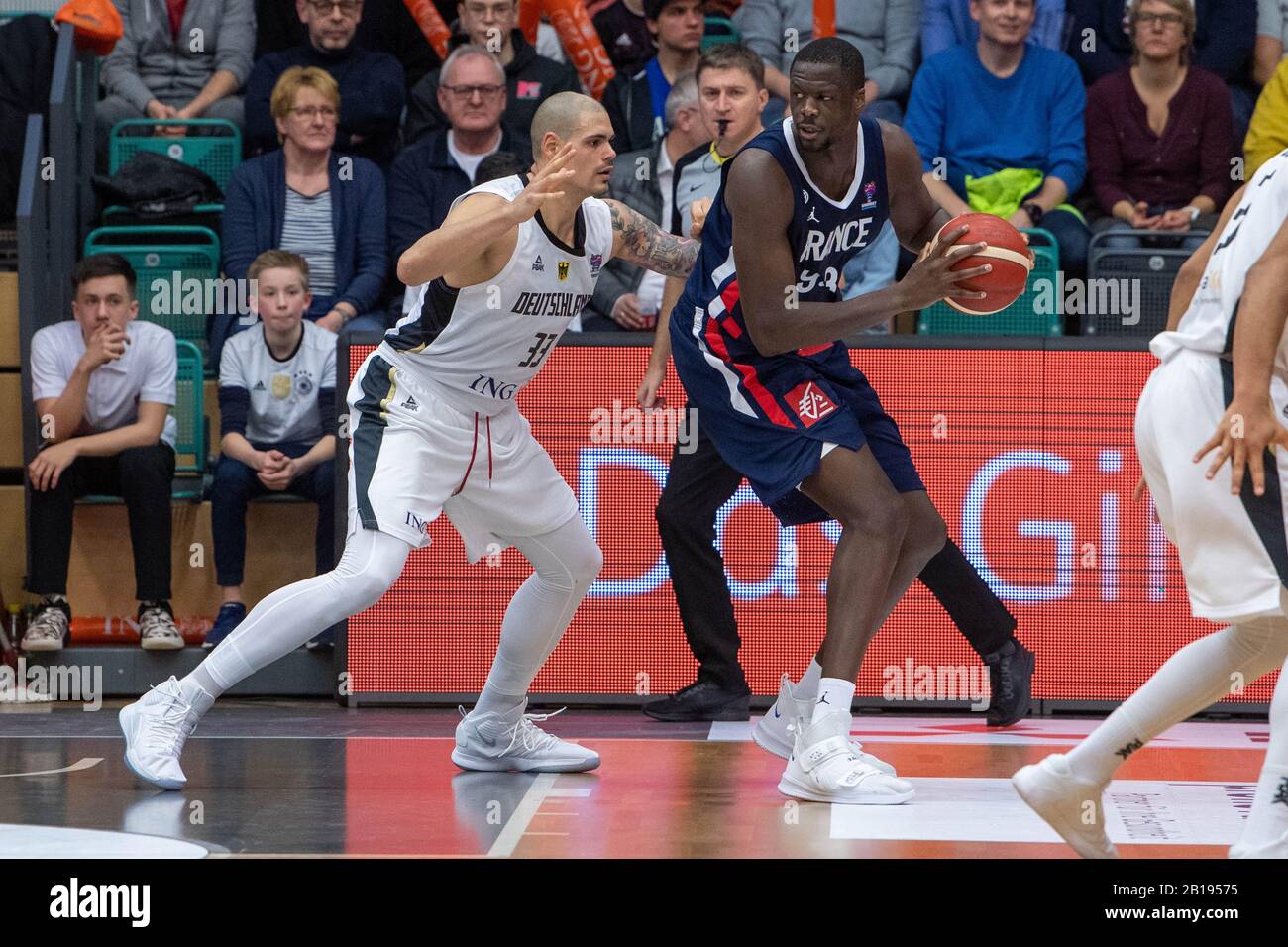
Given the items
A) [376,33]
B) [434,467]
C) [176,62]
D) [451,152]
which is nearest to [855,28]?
[451,152]

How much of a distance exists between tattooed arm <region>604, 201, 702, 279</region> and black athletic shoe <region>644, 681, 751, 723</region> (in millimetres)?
1914

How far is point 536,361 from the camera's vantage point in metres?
5.45

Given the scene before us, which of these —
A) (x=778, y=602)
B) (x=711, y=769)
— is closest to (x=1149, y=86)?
(x=778, y=602)

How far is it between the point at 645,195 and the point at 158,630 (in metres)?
2.92

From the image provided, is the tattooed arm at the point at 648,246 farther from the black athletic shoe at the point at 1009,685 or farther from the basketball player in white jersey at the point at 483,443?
the black athletic shoe at the point at 1009,685

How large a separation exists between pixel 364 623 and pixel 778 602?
5.61 feet

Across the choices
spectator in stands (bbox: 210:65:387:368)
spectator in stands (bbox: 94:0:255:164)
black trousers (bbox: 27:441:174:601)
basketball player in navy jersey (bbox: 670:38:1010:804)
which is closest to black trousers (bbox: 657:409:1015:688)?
basketball player in navy jersey (bbox: 670:38:1010:804)

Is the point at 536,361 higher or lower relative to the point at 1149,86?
lower

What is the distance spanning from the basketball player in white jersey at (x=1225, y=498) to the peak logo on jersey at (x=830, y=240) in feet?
4.18

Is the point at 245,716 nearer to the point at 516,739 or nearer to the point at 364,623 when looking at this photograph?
the point at 364,623

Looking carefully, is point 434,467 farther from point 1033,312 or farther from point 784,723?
point 1033,312

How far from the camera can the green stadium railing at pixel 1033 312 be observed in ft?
27.3

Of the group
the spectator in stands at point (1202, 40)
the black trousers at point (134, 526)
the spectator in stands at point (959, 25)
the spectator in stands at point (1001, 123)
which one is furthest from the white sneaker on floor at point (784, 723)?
the spectator in stands at point (1202, 40)

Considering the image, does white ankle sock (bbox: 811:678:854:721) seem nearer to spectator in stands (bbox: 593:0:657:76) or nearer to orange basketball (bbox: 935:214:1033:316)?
orange basketball (bbox: 935:214:1033:316)
